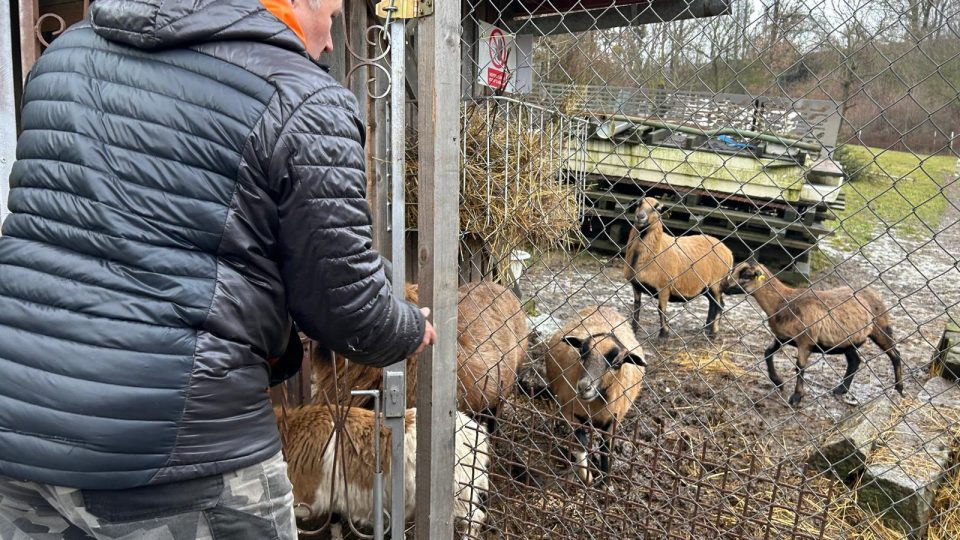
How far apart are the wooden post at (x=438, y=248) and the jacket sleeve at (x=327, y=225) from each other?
0.50 metres

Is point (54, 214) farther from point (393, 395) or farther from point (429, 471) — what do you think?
point (429, 471)

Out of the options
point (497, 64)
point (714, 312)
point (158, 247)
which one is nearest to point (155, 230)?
point (158, 247)

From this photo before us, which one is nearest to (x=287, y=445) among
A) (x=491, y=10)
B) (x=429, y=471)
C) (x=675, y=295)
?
(x=429, y=471)

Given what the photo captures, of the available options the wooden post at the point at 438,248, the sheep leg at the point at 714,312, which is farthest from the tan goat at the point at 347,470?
the sheep leg at the point at 714,312

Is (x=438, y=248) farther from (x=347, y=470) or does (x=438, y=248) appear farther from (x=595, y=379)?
(x=595, y=379)

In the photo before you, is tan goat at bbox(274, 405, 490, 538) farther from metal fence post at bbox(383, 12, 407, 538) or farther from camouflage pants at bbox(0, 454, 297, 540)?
camouflage pants at bbox(0, 454, 297, 540)

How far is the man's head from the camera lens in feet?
5.45

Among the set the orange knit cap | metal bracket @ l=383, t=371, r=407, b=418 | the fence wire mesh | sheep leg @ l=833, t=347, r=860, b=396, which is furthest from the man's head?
sheep leg @ l=833, t=347, r=860, b=396

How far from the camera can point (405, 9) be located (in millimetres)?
2041

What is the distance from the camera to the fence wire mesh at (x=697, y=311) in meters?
2.40

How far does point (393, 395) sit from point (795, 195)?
832 centimetres

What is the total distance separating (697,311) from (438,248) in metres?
7.74

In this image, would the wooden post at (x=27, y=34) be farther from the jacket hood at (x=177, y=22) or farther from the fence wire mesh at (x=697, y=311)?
the fence wire mesh at (x=697, y=311)

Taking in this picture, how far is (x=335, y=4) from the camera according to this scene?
5.58 feet
